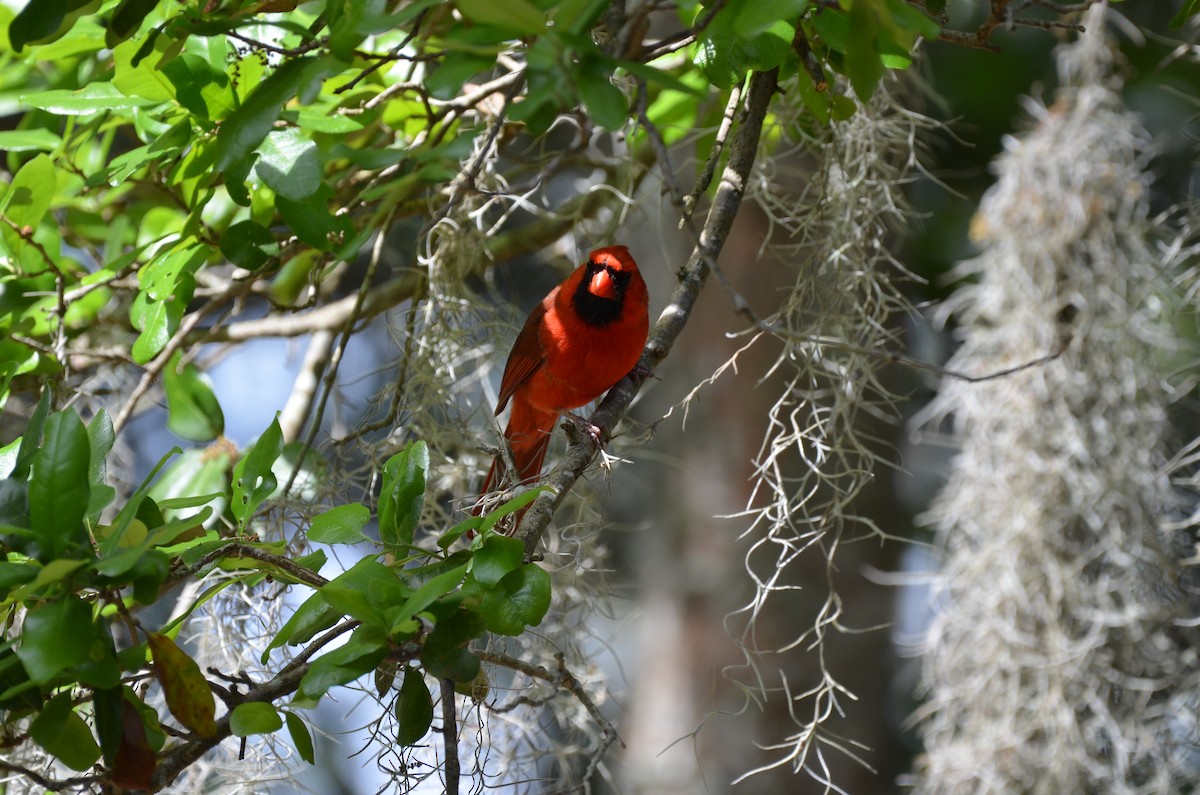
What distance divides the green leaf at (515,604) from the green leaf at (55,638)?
11.2 inches

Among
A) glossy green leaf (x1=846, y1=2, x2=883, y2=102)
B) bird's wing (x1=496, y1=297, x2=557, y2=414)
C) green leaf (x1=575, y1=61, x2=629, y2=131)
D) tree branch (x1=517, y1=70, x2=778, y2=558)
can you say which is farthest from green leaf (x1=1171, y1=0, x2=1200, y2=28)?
bird's wing (x1=496, y1=297, x2=557, y2=414)

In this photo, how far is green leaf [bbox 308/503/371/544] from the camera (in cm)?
91

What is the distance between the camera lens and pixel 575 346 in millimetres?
1704

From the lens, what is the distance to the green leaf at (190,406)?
1.49 m

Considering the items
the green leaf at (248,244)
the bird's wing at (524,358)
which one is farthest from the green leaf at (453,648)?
the bird's wing at (524,358)

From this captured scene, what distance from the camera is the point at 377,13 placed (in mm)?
751

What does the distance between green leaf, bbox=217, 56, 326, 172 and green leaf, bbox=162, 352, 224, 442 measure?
29.3 inches

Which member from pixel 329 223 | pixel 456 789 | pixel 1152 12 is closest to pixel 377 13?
pixel 329 223

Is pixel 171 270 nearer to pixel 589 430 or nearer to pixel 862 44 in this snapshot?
pixel 589 430

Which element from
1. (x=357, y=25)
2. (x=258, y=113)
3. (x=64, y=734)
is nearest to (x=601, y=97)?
(x=357, y=25)

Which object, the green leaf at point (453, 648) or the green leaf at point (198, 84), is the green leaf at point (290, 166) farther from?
the green leaf at point (453, 648)

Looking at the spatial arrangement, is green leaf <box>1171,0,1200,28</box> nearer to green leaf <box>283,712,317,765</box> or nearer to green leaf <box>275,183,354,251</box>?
green leaf <box>275,183,354,251</box>

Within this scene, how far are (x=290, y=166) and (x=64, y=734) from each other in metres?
0.53

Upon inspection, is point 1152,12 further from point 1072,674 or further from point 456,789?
point 456,789
